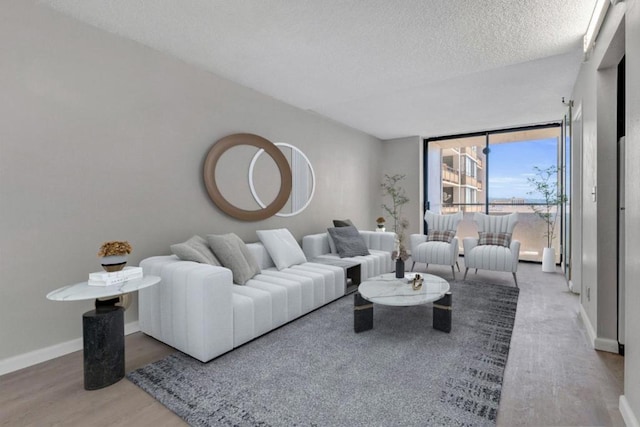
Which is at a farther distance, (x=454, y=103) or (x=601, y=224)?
(x=454, y=103)

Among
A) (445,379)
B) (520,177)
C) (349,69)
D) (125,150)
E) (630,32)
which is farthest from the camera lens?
(520,177)

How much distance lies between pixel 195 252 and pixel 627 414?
280cm

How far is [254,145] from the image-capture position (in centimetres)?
379

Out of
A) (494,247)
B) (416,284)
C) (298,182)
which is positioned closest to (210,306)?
(416,284)

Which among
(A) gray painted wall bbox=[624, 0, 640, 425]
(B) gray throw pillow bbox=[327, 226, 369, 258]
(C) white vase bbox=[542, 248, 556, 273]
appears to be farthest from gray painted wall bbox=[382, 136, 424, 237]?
(A) gray painted wall bbox=[624, 0, 640, 425]

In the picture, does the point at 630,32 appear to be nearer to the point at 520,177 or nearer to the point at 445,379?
the point at 445,379

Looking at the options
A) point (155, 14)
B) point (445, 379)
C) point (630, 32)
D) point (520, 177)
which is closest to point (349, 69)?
point (155, 14)

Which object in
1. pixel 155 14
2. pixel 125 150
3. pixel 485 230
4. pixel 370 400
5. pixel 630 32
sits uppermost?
pixel 155 14

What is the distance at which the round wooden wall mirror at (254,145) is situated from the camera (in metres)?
3.31

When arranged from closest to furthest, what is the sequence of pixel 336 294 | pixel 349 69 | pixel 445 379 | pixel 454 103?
pixel 445 379, pixel 349 69, pixel 336 294, pixel 454 103

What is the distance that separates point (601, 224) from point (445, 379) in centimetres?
168

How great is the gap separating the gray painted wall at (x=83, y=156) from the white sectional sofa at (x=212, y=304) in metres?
0.49

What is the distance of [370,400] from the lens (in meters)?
1.71

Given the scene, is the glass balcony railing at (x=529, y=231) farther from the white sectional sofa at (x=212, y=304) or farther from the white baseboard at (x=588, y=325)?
the white sectional sofa at (x=212, y=304)
